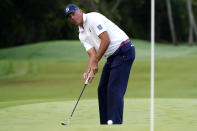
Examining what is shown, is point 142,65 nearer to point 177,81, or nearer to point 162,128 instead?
point 177,81

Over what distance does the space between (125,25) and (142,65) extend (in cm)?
2546

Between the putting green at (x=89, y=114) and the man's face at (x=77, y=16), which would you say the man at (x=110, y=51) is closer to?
the man's face at (x=77, y=16)

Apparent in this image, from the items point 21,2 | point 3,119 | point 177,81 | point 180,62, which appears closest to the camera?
point 3,119

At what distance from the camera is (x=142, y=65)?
2561 cm

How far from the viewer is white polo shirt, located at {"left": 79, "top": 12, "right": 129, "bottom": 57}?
720 centimetres

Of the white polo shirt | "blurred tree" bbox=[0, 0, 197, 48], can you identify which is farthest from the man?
"blurred tree" bbox=[0, 0, 197, 48]

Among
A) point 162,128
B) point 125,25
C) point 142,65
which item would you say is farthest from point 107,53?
point 125,25

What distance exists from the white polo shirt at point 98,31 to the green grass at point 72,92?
1.01 m

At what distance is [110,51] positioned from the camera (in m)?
7.45

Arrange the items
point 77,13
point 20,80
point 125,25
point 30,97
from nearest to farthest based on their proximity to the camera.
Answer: point 77,13, point 30,97, point 20,80, point 125,25

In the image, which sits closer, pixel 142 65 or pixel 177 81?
pixel 177 81

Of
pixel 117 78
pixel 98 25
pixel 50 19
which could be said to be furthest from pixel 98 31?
pixel 50 19

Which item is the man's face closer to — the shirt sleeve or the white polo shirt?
the white polo shirt

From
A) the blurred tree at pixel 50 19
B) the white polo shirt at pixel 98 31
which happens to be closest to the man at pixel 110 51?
the white polo shirt at pixel 98 31
